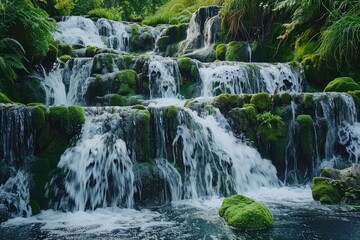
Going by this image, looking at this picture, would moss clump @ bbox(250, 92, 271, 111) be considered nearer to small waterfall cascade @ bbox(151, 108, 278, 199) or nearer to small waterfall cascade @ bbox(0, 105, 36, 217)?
small waterfall cascade @ bbox(151, 108, 278, 199)

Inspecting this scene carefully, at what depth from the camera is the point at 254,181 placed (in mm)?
8805

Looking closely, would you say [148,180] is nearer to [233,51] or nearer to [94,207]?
[94,207]

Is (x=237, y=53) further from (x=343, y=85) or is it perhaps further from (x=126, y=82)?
(x=126, y=82)

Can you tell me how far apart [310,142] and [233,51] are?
699cm

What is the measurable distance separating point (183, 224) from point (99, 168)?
8.10 feet

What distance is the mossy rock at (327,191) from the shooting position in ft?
23.1

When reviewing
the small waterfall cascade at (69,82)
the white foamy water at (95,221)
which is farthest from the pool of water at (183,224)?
the small waterfall cascade at (69,82)

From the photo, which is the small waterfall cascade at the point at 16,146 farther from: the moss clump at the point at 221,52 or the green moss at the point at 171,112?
the moss clump at the point at 221,52

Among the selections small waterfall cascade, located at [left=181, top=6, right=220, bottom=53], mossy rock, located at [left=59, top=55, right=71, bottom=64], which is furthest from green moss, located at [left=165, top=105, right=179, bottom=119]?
small waterfall cascade, located at [left=181, top=6, right=220, bottom=53]

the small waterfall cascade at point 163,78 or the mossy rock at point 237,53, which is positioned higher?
the mossy rock at point 237,53

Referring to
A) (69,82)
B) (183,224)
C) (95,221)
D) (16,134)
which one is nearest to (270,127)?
(183,224)

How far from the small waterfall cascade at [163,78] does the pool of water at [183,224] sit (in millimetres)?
5456

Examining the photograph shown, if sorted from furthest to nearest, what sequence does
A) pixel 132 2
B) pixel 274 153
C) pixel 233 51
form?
pixel 132 2 → pixel 233 51 → pixel 274 153

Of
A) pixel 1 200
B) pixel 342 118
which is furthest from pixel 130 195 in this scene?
pixel 342 118
